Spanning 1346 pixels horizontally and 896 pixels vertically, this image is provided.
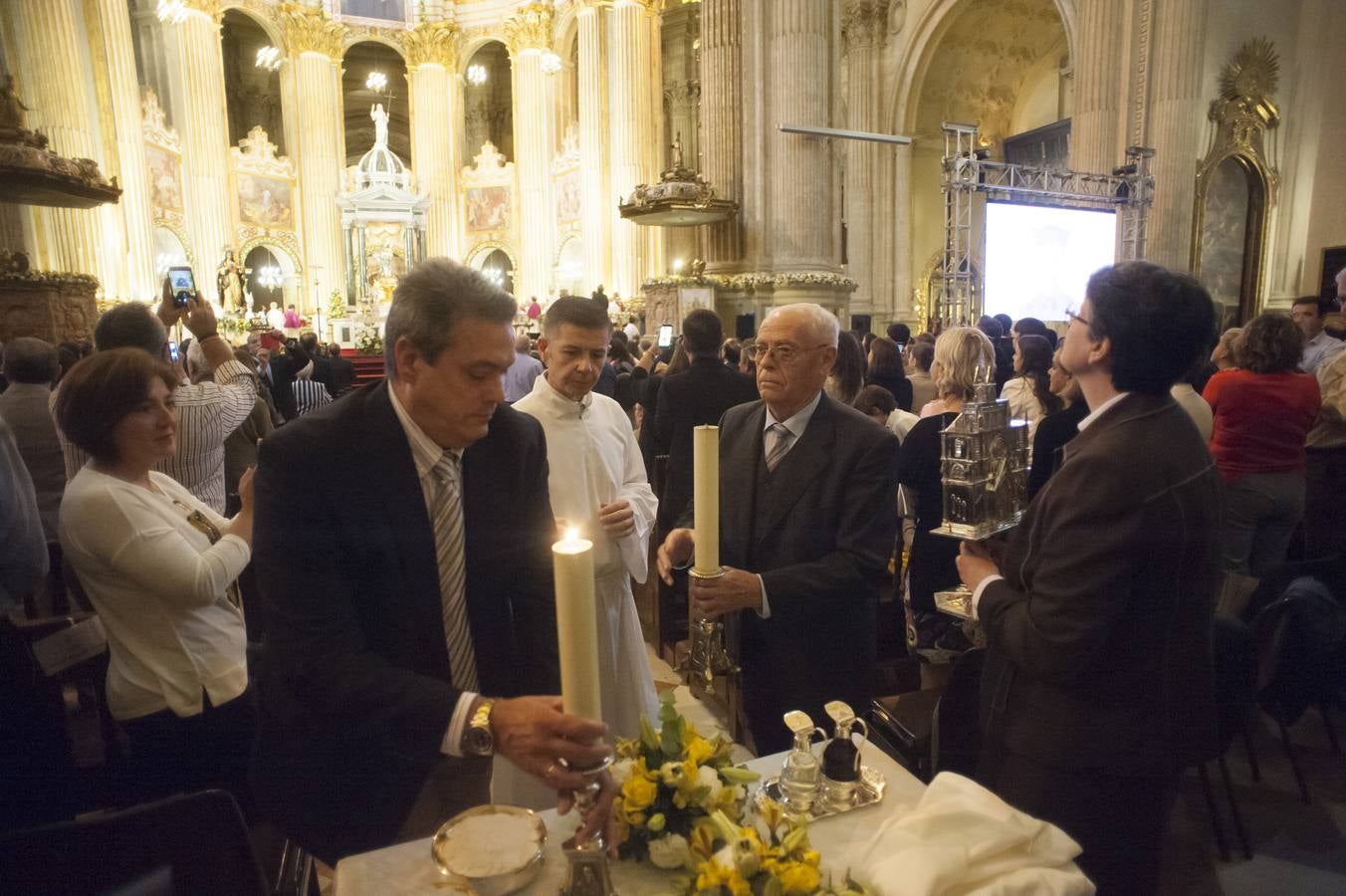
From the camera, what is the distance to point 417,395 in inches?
57.8

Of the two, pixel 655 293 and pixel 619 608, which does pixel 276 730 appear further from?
pixel 655 293

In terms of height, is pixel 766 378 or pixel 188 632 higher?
pixel 766 378

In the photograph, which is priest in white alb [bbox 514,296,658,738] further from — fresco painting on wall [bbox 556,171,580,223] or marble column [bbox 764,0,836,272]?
fresco painting on wall [bbox 556,171,580,223]

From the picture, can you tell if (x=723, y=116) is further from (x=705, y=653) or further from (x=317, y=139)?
(x=317, y=139)

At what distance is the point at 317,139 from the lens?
71.7 ft

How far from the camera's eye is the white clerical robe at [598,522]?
109 inches

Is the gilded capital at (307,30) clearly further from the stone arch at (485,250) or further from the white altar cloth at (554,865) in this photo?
the white altar cloth at (554,865)

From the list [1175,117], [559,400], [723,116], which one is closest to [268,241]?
[723,116]

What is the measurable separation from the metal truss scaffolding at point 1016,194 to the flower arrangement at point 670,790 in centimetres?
783

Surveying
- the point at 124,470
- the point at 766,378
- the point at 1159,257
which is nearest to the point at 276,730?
the point at 124,470

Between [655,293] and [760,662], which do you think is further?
[655,293]

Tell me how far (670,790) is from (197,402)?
293 cm

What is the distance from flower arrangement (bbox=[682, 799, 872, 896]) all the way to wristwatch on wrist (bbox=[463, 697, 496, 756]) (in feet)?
1.23

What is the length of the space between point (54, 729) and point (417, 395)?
1.37m
